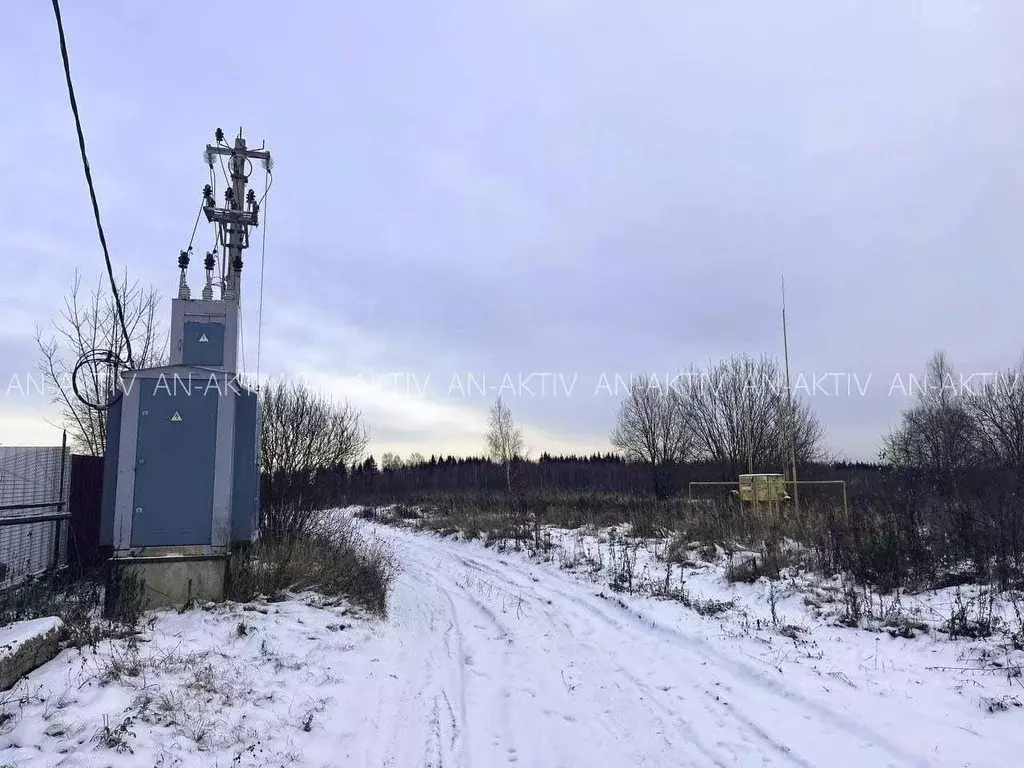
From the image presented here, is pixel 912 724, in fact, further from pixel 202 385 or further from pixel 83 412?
pixel 83 412

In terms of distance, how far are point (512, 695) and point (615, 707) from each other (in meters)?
0.95

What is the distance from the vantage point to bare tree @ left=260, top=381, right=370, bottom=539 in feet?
40.2

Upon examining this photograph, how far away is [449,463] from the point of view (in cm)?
7394

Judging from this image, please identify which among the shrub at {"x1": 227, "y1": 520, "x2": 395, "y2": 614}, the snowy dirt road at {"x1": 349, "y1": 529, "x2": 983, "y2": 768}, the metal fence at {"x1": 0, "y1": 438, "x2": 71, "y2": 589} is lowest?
the snowy dirt road at {"x1": 349, "y1": 529, "x2": 983, "y2": 768}

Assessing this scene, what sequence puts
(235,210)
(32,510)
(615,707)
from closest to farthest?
(615,707)
(32,510)
(235,210)

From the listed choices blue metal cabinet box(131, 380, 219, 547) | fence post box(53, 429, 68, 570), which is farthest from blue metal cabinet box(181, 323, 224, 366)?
fence post box(53, 429, 68, 570)

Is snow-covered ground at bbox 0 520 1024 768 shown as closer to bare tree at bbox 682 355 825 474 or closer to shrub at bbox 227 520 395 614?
shrub at bbox 227 520 395 614

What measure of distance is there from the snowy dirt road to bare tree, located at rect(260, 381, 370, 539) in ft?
14.0

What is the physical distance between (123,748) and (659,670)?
4749 mm

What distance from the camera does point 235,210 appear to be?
1227cm

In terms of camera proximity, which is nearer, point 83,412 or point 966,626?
point 966,626

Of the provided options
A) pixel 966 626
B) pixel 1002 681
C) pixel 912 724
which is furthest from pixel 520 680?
pixel 966 626

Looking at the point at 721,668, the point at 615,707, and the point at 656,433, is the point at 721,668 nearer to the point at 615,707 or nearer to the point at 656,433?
the point at 615,707

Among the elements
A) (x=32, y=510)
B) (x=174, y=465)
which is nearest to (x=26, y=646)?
(x=174, y=465)
